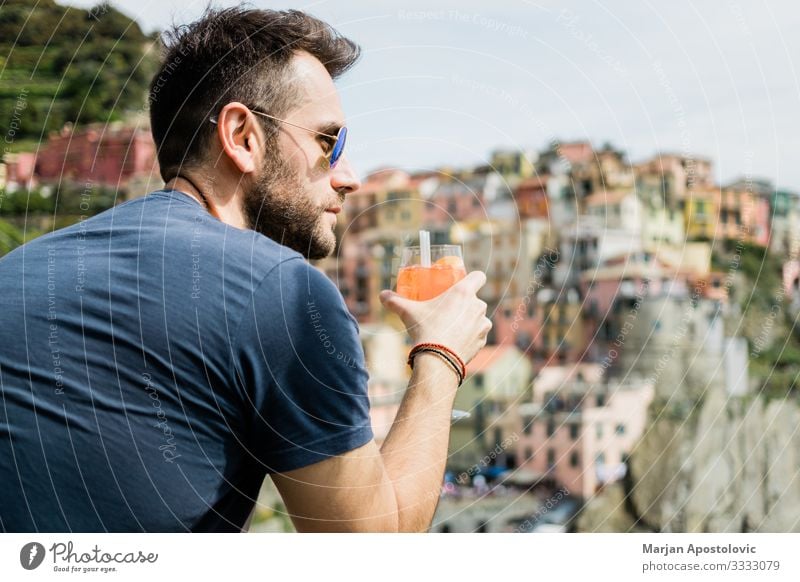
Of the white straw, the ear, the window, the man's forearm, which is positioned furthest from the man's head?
the window

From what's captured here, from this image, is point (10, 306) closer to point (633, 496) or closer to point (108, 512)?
point (108, 512)

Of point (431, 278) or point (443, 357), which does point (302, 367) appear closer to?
point (443, 357)

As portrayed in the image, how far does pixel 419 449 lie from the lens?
38.0 inches

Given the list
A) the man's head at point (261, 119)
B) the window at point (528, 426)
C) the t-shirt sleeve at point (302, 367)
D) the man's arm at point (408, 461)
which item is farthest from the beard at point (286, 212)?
the window at point (528, 426)

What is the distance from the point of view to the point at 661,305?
2669 cm

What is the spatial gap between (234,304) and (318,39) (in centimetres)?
41

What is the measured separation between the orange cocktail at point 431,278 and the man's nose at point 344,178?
0.41ft

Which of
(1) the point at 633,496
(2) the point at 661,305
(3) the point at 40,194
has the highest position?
(3) the point at 40,194

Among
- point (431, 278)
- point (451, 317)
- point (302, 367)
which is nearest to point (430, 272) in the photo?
point (431, 278)

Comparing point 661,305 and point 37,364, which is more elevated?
point 37,364

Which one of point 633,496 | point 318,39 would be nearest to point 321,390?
point 318,39

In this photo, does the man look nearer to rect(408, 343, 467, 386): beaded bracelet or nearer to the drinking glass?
rect(408, 343, 467, 386): beaded bracelet

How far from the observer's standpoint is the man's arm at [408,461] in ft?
2.88

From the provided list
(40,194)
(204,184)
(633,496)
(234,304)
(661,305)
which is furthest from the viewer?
(633,496)
